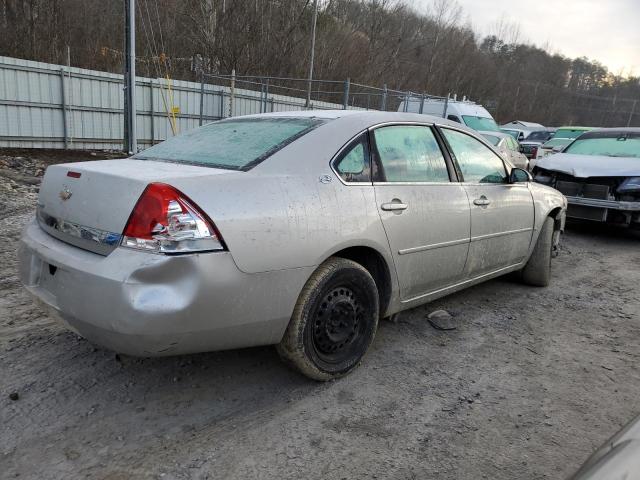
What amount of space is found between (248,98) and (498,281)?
13.1m

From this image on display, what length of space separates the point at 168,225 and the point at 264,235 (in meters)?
0.45

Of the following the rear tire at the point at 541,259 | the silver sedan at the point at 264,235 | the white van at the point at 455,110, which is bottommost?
the rear tire at the point at 541,259

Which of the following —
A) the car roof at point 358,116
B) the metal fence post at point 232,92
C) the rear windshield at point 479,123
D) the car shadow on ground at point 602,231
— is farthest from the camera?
the rear windshield at point 479,123

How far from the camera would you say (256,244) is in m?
2.39

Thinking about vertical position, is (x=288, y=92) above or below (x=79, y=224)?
above

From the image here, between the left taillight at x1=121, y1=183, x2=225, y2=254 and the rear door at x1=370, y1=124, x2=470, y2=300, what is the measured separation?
1.16m

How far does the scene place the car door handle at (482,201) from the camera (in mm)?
3784

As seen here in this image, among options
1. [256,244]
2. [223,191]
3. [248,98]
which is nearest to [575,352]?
[256,244]

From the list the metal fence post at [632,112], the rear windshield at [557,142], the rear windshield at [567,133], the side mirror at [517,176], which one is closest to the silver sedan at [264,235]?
the side mirror at [517,176]

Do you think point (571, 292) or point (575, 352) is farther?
point (571, 292)

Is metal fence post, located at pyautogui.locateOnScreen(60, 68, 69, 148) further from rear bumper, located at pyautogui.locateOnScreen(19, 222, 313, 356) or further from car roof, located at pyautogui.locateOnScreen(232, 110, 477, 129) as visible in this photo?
rear bumper, located at pyautogui.locateOnScreen(19, 222, 313, 356)

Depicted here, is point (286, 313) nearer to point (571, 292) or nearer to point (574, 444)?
point (574, 444)

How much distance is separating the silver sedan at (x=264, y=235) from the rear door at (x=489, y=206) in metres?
0.03

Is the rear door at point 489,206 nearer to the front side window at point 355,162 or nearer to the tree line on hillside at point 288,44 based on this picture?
the front side window at point 355,162
